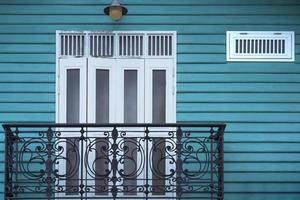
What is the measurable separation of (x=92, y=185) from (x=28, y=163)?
0.81 meters

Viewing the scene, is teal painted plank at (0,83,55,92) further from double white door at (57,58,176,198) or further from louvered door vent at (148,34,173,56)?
louvered door vent at (148,34,173,56)

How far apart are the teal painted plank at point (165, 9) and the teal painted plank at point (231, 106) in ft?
3.64

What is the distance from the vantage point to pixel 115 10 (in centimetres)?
735

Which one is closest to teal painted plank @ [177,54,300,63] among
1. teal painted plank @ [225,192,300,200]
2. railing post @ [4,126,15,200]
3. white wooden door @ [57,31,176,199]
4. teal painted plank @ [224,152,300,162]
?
white wooden door @ [57,31,176,199]

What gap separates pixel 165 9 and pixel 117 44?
75 centimetres

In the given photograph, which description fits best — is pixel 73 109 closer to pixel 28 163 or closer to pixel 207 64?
pixel 28 163

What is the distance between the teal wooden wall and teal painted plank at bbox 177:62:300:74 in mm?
13

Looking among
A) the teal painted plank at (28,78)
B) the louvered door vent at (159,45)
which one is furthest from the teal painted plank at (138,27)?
the teal painted plank at (28,78)

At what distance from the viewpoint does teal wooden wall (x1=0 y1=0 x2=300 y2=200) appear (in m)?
7.55

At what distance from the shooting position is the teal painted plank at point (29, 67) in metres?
7.61

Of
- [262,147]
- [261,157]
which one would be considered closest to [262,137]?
[262,147]

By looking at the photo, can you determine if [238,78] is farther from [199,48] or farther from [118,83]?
[118,83]

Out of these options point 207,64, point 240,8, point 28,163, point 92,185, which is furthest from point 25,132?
point 240,8

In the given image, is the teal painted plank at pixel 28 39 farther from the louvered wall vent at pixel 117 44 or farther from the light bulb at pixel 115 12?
the light bulb at pixel 115 12
